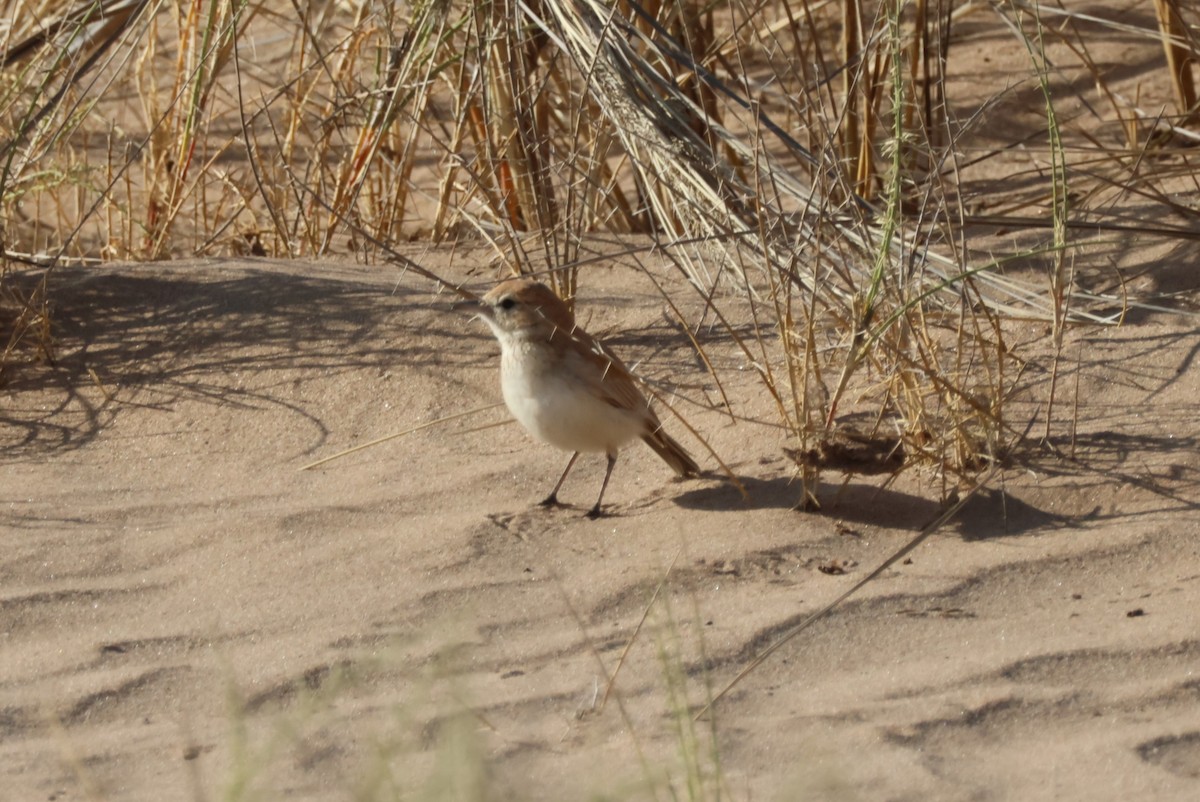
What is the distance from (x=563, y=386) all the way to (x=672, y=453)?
47 centimetres

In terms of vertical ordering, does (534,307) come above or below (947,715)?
above

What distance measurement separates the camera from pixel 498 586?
4.41 m

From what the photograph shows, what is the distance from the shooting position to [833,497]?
189 inches

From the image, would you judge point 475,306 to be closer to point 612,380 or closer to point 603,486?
point 612,380

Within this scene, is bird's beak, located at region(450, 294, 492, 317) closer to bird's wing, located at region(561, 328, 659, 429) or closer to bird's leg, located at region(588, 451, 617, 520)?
bird's wing, located at region(561, 328, 659, 429)

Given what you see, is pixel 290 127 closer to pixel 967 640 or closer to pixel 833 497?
pixel 833 497

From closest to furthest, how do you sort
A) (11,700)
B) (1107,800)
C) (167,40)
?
1. (1107,800)
2. (11,700)
3. (167,40)

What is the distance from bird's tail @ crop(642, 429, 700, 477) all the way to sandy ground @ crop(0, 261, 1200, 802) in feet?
0.24

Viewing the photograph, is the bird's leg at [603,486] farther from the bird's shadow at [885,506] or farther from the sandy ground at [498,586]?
the bird's shadow at [885,506]

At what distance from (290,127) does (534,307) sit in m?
3.06

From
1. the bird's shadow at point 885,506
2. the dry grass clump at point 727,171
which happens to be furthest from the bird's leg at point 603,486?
the dry grass clump at point 727,171

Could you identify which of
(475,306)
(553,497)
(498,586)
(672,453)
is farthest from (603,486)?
(475,306)

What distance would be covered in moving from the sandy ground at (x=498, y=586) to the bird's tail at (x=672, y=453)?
0.24 ft

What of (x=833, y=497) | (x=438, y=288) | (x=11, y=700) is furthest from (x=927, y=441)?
(x=11, y=700)
